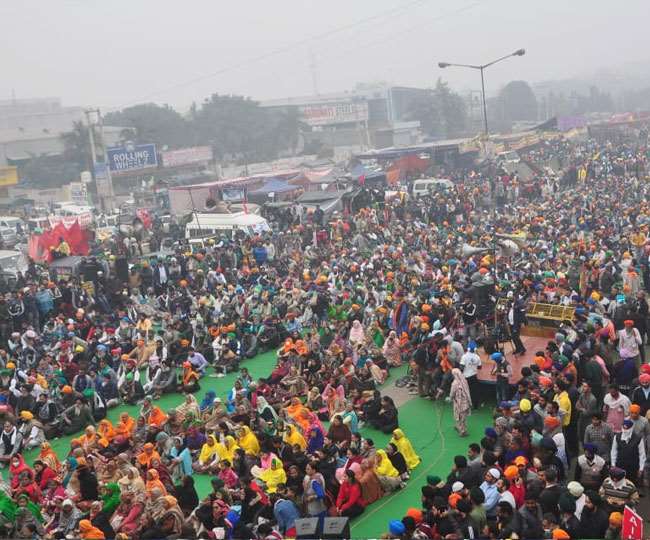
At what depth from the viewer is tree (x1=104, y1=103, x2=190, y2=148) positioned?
249 ft

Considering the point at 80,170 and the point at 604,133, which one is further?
the point at 80,170

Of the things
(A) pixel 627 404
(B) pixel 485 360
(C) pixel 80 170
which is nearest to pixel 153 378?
(B) pixel 485 360

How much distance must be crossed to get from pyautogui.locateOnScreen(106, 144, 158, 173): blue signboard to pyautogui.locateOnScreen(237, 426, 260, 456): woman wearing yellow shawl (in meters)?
39.7

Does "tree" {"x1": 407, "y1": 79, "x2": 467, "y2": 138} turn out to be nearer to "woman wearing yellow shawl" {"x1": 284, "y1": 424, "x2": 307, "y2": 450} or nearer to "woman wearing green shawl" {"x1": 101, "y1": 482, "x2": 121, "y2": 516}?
"woman wearing yellow shawl" {"x1": 284, "y1": 424, "x2": 307, "y2": 450}

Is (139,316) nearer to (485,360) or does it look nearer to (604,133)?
(485,360)

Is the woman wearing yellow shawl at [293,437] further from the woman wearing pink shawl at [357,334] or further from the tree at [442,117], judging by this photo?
the tree at [442,117]

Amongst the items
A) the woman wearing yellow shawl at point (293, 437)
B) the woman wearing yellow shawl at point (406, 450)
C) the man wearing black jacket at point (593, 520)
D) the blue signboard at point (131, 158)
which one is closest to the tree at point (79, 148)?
the blue signboard at point (131, 158)

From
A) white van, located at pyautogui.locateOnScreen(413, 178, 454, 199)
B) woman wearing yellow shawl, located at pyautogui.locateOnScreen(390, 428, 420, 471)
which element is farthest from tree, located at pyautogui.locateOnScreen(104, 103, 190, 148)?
woman wearing yellow shawl, located at pyautogui.locateOnScreen(390, 428, 420, 471)

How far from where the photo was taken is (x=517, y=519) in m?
7.52

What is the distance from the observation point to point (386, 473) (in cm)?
1008

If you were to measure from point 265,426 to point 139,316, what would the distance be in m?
8.41

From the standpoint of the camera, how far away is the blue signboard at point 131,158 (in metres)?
48.9

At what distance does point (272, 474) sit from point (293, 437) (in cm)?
92

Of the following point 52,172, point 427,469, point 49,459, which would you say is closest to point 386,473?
point 427,469
